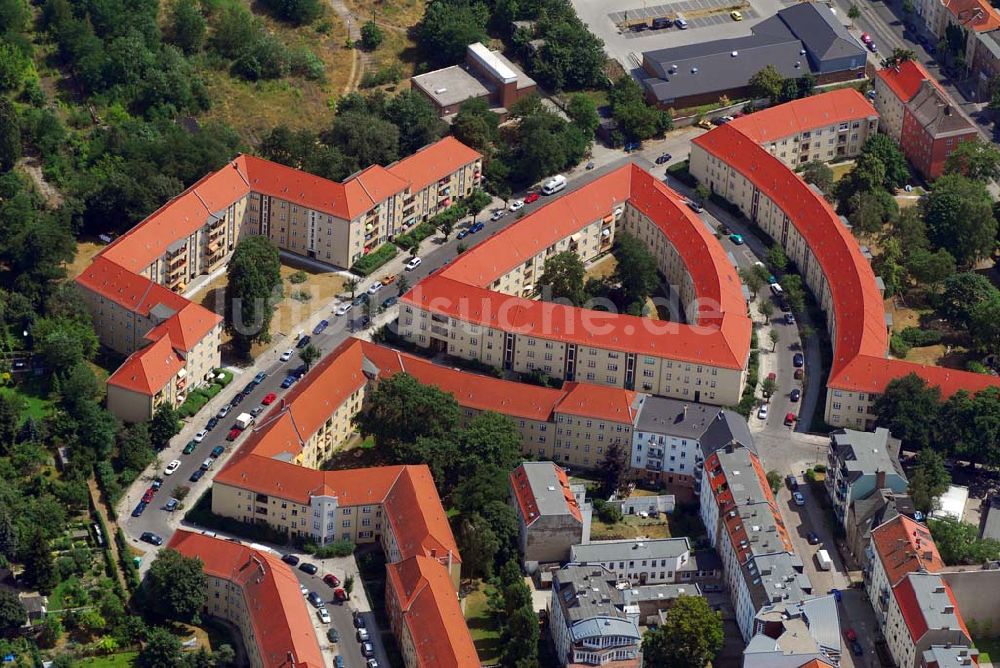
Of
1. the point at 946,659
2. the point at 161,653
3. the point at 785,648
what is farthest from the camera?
the point at 946,659

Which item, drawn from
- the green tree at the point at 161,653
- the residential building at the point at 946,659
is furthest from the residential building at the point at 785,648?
the green tree at the point at 161,653

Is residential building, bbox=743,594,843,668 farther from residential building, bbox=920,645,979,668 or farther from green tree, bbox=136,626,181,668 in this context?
green tree, bbox=136,626,181,668

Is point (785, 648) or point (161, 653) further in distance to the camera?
point (785, 648)

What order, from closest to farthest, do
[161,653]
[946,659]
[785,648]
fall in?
[161,653], [785,648], [946,659]

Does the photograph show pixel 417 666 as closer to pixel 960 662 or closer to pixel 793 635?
pixel 793 635

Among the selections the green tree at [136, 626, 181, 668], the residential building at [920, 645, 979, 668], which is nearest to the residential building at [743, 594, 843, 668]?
the residential building at [920, 645, 979, 668]

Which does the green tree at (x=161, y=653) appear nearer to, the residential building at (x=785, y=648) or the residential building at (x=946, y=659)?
the residential building at (x=785, y=648)

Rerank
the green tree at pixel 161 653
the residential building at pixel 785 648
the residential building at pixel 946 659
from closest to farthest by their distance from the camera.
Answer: the green tree at pixel 161 653, the residential building at pixel 785 648, the residential building at pixel 946 659

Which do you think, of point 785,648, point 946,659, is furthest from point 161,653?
point 946,659

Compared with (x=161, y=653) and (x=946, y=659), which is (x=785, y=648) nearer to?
(x=946, y=659)

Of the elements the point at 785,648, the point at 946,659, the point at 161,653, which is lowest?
the point at 161,653

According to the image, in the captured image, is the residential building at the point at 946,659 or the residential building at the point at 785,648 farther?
the residential building at the point at 946,659

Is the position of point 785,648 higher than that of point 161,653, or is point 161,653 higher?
point 785,648
